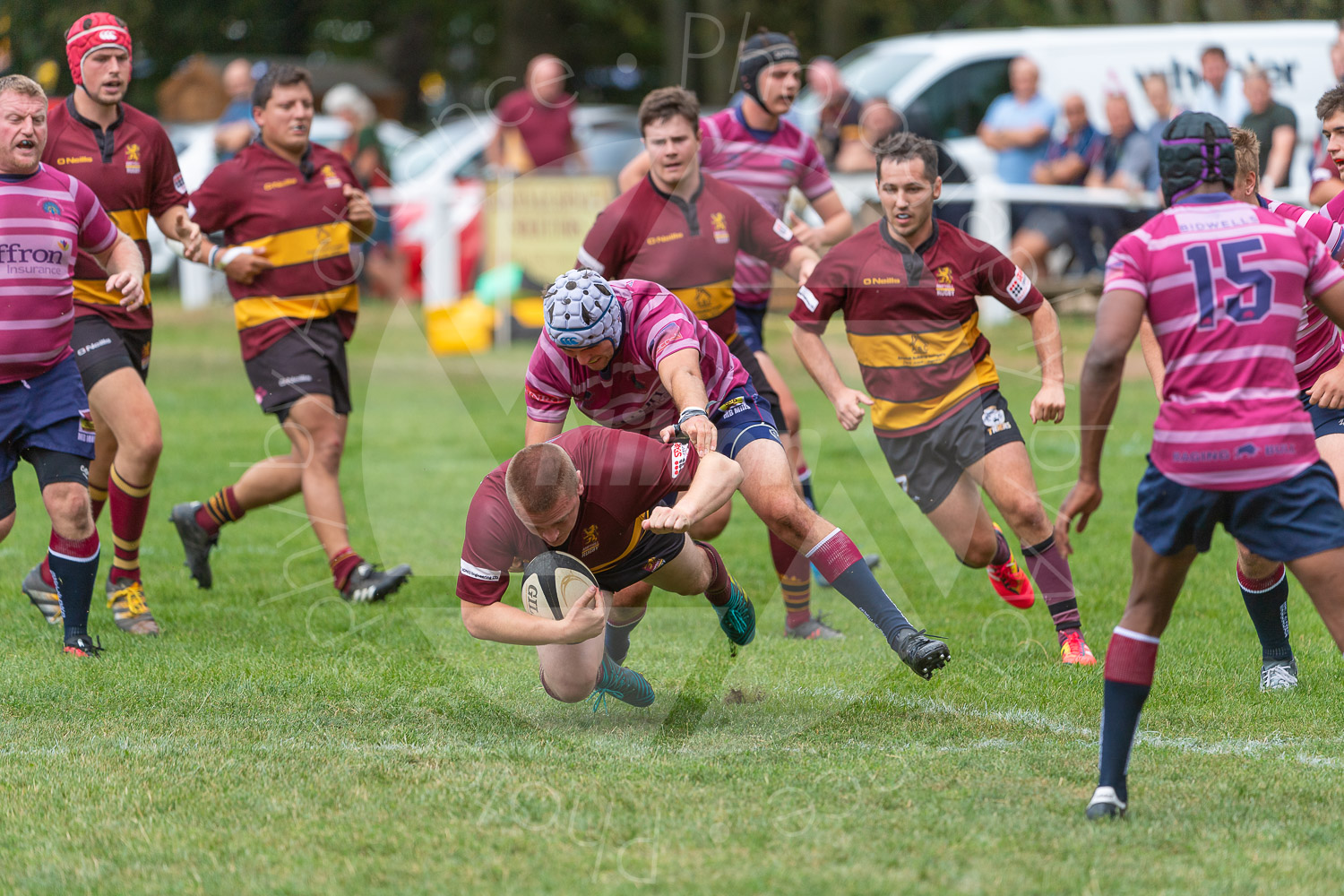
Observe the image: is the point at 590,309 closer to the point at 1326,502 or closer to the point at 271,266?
the point at 1326,502

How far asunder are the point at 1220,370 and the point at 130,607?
504cm

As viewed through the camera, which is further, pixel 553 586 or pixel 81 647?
pixel 81 647

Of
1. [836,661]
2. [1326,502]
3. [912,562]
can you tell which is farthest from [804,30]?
[1326,502]

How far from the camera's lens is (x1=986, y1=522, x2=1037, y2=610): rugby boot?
6465 millimetres

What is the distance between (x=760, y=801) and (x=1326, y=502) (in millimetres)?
1835

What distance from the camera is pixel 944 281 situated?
243 inches

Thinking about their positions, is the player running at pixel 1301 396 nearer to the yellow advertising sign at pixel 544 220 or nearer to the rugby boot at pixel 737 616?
the rugby boot at pixel 737 616

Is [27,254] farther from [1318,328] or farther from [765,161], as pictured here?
[1318,328]

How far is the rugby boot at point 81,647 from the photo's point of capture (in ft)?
20.2

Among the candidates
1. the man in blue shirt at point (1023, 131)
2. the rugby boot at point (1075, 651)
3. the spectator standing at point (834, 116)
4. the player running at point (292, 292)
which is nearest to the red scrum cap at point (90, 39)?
the player running at point (292, 292)

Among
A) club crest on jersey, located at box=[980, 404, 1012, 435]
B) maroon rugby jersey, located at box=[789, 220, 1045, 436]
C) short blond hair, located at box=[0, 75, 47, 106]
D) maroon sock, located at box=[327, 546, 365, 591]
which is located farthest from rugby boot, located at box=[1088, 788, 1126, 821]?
short blond hair, located at box=[0, 75, 47, 106]

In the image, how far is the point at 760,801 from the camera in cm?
440

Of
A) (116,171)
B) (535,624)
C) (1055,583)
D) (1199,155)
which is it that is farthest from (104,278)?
(1199,155)

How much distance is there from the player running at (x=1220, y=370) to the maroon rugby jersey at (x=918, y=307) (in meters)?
2.02
